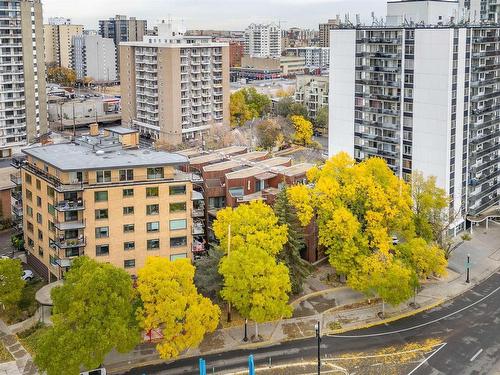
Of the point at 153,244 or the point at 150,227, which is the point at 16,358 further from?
the point at 150,227

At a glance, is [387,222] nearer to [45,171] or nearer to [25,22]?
[45,171]

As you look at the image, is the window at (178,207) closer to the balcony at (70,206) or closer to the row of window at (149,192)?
the row of window at (149,192)

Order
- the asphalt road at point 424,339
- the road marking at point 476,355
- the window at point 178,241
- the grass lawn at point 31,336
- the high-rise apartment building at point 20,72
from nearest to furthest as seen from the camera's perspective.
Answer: the asphalt road at point 424,339 < the road marking at point 476,355 < the grass lawn at point 31,336 < the window at point 178,241 < the high-rise apartment building at point 20,72

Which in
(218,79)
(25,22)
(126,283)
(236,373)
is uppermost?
(25,22)

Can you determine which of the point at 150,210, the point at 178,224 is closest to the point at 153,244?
the point at 178,224

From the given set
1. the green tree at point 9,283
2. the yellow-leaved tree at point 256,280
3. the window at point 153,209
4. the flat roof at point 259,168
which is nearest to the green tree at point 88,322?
the yellow-leaved tree at point 256,280

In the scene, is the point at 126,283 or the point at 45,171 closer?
the point at 126,283

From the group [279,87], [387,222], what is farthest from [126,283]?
[279,87]
